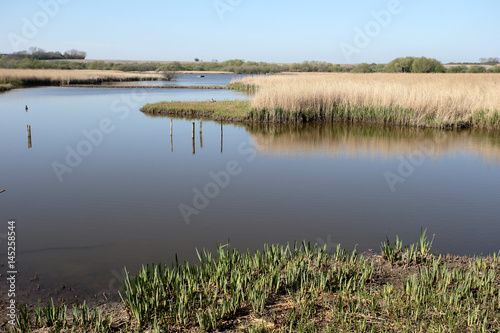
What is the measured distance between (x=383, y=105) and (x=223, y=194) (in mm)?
13859

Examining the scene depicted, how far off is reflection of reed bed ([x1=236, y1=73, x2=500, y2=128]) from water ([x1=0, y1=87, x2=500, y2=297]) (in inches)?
66.2

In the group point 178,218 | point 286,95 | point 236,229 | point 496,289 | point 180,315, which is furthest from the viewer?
point 286,95

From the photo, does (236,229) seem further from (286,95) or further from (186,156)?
(286,95)

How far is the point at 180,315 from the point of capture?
14.4 ft

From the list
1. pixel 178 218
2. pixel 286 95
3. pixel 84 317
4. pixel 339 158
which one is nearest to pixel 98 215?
pixel 178 218

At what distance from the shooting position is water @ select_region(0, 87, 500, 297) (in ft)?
23.2

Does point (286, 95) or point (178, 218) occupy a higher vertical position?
point (286, 95)

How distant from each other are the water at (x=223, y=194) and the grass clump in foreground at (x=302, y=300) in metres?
1.35

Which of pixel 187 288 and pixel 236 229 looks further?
pixel 236 229

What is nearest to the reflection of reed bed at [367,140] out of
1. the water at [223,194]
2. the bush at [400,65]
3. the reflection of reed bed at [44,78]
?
the water at [223,194]

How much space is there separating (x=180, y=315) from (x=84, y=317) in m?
0.95

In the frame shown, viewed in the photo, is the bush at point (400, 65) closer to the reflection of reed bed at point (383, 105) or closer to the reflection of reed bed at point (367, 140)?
the reflection of reed bed at point (383, 105)

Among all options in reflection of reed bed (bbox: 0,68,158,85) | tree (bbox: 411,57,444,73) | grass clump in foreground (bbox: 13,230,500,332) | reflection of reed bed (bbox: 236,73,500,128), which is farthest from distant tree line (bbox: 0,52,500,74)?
grass clump in foreground (bbox: 13,230,500,332)

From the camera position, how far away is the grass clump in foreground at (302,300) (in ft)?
14.0
